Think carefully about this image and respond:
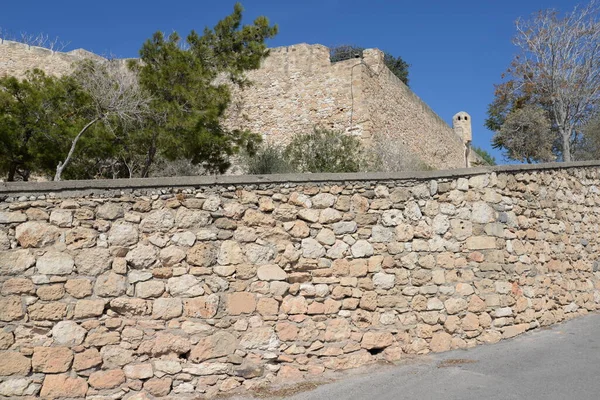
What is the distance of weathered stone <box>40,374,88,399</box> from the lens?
4910mm

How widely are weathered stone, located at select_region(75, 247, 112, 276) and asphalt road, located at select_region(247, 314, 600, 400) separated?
235cm

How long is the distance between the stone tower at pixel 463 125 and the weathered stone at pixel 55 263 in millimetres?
25518

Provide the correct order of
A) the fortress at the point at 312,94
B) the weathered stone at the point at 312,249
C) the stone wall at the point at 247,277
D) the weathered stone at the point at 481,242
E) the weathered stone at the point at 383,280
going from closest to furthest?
1. the stone wall at the point at 247,277
2. the weathered stone at the point at 312,249
3. the weathered stone at the point at 383,280
4. the weathered stone at the point at 481,242
5. the fortress at the point at 312,94

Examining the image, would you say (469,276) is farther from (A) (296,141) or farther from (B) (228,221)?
(A) (296,141)

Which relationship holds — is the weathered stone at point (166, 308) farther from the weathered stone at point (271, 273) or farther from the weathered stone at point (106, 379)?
the weathered stone at point (271, 273)

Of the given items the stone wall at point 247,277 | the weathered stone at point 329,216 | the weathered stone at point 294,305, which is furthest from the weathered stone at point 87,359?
the weathered stone at point 329,216

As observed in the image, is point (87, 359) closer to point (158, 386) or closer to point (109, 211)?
point (158, 386)

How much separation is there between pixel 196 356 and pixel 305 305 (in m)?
1.29

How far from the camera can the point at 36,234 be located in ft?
16.6

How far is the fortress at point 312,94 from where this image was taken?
16.1 m

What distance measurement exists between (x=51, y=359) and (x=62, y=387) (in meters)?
0.29

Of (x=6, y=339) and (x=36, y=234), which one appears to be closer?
(x=6, y=339)

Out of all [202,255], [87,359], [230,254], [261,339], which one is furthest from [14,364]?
[261,339]

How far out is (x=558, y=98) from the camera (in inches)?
627
